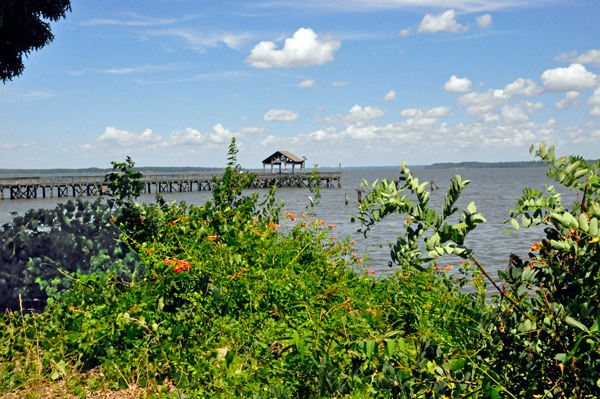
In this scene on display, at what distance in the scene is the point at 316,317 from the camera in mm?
3273

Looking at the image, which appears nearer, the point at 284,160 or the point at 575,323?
the point at 575,323

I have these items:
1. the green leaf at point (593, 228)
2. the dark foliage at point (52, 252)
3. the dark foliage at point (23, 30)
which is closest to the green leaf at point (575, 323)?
the green leaf at point (593, 228)

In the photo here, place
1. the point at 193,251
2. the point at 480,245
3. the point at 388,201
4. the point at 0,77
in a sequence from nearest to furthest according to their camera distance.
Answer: the point at 388,201
the point at 193,251
the point at 0,77
the point at 480,245

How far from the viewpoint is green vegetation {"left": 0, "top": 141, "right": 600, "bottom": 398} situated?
2.06m

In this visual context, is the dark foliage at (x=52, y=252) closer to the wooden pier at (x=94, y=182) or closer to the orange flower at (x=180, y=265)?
the orange flower at (x=180, y=265)

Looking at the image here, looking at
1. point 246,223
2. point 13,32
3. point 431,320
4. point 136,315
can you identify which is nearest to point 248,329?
point 136,315

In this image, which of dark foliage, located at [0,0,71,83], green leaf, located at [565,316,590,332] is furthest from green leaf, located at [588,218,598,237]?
dark foliage, located at [0,0,71,83]

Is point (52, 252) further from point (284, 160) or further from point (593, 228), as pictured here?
point (284, 160)

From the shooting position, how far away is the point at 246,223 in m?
5.96

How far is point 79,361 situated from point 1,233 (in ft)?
6.71

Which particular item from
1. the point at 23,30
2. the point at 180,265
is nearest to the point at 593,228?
the point at 180,265

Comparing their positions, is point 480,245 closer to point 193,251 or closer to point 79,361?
point 193,251

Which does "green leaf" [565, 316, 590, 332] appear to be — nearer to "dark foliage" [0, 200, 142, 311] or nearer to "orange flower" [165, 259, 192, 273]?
"orange flower" [165, 259, 192, 273]

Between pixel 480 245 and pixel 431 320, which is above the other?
pixel 431 320
